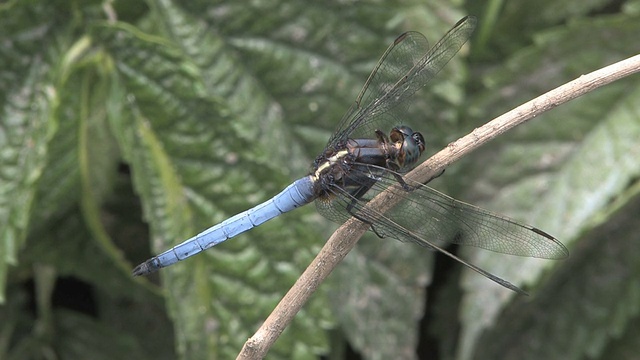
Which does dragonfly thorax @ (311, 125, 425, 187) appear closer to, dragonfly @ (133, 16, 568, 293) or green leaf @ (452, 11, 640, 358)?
dragonfly @ (133, 16, 568, 293)

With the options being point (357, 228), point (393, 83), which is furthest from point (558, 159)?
point (357, 228)

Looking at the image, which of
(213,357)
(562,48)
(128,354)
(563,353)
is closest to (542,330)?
(563,353)

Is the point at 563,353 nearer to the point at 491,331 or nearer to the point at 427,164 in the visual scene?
the point at 491,331

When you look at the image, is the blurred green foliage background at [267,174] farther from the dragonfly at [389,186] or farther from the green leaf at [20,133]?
the dragonfly at [389,186]

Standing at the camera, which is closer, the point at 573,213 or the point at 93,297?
the point at 573,213

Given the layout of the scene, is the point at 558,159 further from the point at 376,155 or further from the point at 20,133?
the point at 20,133
